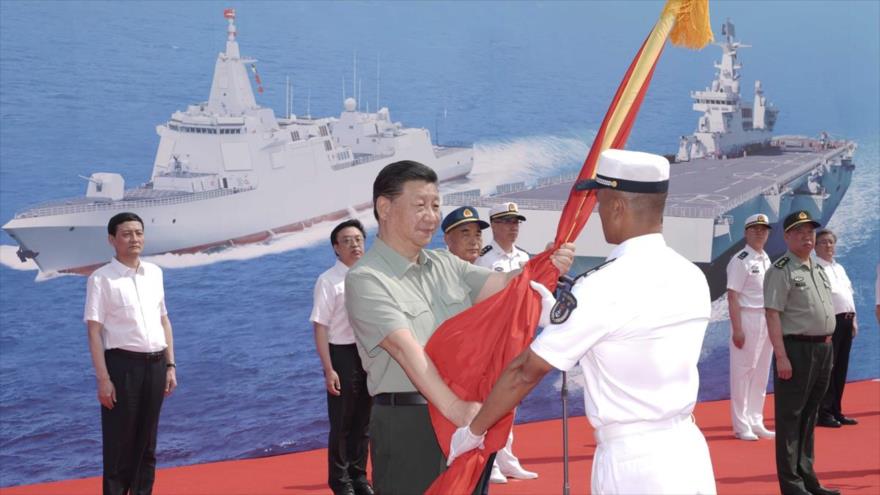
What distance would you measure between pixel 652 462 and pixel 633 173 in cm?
56

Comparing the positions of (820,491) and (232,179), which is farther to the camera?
(232,179)

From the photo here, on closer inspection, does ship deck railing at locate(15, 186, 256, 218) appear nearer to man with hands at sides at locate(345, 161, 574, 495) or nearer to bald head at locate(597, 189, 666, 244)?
man with hands at sides at locate(345, 161, 574, 495)

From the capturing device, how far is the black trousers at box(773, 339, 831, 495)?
4.56m

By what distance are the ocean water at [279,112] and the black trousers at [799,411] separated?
116 inches

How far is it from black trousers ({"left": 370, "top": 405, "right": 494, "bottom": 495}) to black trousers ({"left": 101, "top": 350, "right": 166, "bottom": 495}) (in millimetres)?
2230

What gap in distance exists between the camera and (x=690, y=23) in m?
2.80

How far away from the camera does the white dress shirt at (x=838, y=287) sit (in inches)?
260

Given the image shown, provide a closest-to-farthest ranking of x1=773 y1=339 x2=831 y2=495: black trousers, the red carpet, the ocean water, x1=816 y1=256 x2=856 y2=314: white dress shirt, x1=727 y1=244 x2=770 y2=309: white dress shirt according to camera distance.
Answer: x1=773 y1=339 x2=831 y2=495: black trousers → the red carpet → the ocean water → x1=727 y1=244 x2=770 y2=309: white dress shirt → x1=816 y1=256 x2=856 y2=314: white dress shirt

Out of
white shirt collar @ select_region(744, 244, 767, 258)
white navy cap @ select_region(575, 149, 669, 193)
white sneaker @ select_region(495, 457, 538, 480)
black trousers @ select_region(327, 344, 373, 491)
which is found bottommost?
white sneaker @ select_region(495, 457, 538, 480)

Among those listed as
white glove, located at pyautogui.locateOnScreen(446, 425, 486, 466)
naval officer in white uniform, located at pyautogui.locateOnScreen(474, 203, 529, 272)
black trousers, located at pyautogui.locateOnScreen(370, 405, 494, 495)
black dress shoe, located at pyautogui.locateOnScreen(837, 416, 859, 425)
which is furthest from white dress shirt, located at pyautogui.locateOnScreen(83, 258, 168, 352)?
black dress shoe, located at pyautogui.locateOnScreen(837, 416, 859, 425)

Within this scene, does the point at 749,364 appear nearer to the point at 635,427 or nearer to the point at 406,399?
the point at 406,399

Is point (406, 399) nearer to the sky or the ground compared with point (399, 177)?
nearer to the ground

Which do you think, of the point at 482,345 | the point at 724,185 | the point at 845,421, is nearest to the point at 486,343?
the point at 482,345

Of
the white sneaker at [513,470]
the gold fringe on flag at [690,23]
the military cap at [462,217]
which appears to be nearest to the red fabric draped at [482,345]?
the gold fringe on flag at [690,23]
